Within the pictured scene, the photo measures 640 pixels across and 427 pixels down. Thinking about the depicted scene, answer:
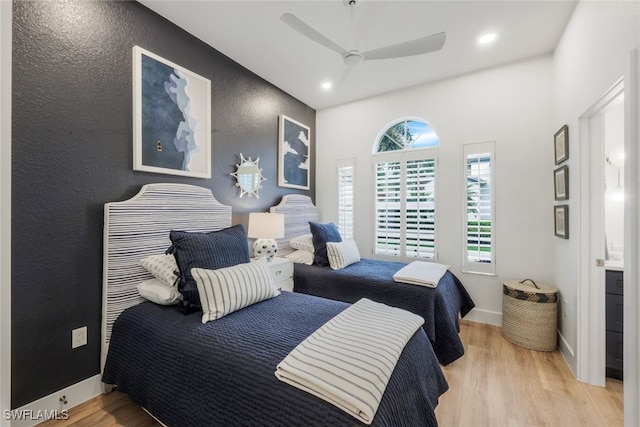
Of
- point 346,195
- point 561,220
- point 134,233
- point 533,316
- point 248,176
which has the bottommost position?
point 533,316

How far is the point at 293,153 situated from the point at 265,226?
1.40 metres

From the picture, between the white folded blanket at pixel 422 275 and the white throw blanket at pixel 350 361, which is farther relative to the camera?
the white folded blanket at pixel 422 275

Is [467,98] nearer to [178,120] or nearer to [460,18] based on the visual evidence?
[460,18]

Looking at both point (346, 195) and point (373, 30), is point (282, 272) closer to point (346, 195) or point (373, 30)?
point (346, 195)

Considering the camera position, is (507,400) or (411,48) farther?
(411,48)

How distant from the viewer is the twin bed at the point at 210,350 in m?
1.08

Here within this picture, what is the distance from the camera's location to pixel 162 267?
192cm

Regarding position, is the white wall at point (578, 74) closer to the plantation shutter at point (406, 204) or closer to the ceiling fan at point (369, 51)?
the ceiling fan at point (369, 51)

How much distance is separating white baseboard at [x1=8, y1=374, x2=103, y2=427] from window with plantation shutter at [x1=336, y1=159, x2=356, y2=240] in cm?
304

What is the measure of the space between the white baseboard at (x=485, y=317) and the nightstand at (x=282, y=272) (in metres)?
2.14

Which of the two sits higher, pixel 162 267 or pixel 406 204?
pixel 406 204

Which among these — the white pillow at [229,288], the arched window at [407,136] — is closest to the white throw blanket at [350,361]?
the white pillow at [229,288]

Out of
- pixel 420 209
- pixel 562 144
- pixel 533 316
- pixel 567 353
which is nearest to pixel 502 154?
pixel 562 144

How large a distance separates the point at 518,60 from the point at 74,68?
3984 mm
